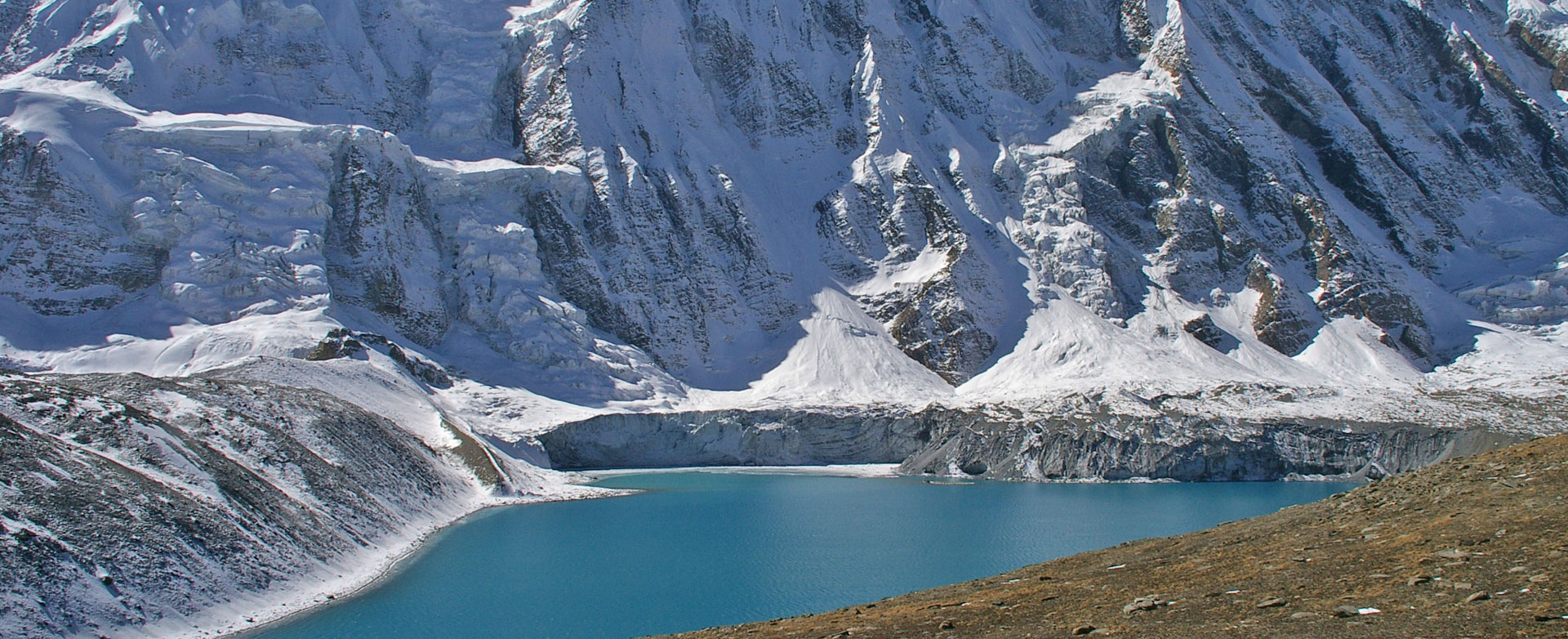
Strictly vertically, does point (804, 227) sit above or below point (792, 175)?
below

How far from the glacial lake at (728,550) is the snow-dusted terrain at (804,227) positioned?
25.7 feet

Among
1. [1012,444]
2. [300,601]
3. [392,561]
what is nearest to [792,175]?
[1012,444]

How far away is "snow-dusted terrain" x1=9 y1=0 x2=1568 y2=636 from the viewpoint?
8362cm

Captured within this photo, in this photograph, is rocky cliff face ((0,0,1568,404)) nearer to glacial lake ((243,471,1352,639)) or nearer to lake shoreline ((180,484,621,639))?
glacial lake ((243,471,1352,639))

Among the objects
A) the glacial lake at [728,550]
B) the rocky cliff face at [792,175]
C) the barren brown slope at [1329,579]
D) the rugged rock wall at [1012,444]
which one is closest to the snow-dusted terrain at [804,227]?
the rugged rock wall at [1012,444]

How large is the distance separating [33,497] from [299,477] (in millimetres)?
15232

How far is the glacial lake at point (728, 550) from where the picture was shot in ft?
110

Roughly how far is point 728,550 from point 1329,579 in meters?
34.0

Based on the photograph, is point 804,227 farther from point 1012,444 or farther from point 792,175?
point 1012,444

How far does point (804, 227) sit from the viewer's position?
124 meters

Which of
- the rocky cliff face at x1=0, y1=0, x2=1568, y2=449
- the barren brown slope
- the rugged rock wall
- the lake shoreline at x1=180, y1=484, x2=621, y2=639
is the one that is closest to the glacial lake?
the lake shoreline at x1=180, y1=484, x2=621, y2=639

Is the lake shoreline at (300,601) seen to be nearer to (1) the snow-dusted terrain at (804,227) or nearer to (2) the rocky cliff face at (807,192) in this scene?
(1) the snow-dusted terrain at (804,227)

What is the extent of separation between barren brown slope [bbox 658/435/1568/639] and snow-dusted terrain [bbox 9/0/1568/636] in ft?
122

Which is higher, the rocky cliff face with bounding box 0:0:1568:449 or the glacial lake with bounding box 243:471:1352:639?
the rocky cliff face with bounding box 0:0:1568:449
